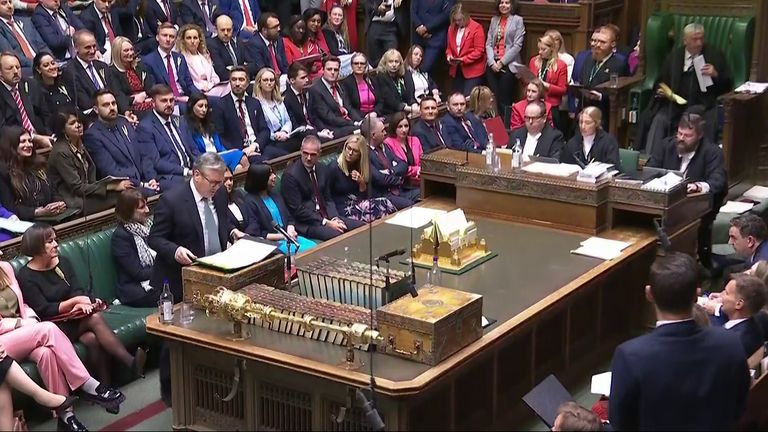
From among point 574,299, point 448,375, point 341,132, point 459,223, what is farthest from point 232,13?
point 448,375

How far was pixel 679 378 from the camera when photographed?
11.2 feet

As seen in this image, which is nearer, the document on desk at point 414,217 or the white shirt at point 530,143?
the document on desk at point 414,217

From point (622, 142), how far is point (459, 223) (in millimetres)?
3567

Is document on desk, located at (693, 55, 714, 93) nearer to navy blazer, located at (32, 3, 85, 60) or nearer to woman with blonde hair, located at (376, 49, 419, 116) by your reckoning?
woman with blonde hair, located at (376, 49, 419, 116)

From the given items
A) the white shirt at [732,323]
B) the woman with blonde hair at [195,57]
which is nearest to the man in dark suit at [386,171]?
the woman with blonde hair at [195,57]

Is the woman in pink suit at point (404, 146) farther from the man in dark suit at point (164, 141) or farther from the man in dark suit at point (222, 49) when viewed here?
the man in dark suit at point (222, 49)

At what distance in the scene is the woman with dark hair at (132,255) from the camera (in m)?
5.86

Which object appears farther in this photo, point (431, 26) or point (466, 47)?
point (431, 26)

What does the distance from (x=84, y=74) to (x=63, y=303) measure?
8.93ft

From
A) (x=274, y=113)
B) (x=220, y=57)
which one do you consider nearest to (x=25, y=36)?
(x=220, y=57)

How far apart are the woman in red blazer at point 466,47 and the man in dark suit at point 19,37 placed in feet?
11.1

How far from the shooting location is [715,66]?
841cm

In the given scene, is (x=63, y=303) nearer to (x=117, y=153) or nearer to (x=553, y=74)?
(x=117, y=153)

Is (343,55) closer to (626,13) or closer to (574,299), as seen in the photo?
(626,13)
